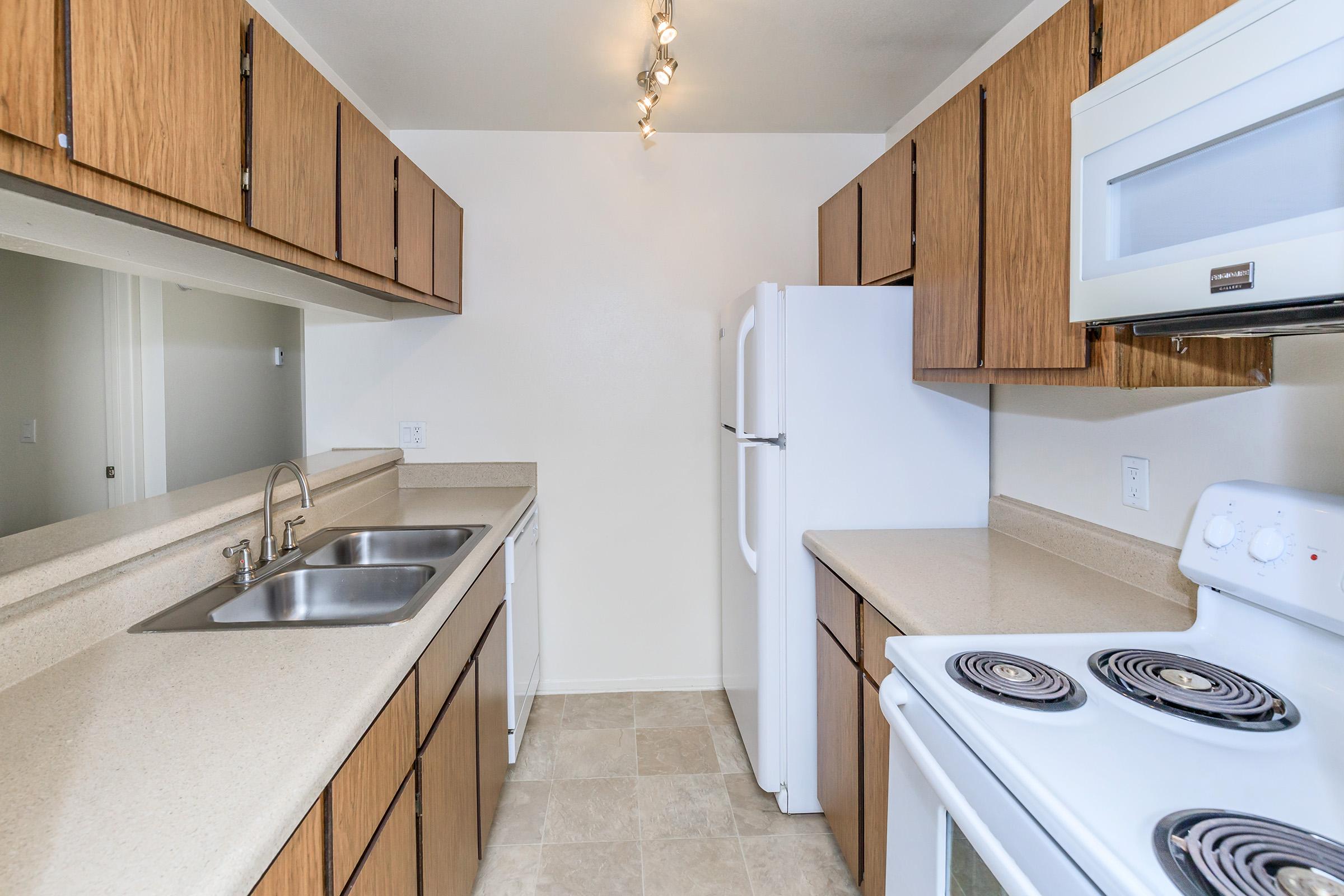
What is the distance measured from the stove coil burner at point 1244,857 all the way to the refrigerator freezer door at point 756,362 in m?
1.51

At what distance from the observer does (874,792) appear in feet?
5.36

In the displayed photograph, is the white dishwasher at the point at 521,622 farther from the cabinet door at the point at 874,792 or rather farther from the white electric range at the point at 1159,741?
the white electric range at the point at 1159,741

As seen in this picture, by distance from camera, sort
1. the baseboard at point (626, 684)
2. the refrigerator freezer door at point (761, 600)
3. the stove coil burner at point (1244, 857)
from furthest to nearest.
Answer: the baseboard at point (626, 684) < the refrigerator freezer door at point (761, 600) < the stove coil burner at point (1244, 857)

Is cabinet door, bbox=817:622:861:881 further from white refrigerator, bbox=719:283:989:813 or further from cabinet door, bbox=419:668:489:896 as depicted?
cabinet door, bbox=419:668:489:896

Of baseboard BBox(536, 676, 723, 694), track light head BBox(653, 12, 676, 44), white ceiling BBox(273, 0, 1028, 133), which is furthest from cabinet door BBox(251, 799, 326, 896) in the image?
baseboard BBox(536, 676, 723, 694)

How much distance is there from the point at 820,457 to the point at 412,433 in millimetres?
1824

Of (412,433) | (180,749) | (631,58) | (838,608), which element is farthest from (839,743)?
(631,58)

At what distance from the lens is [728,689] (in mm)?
2871

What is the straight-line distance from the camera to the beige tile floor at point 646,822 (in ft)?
6.25

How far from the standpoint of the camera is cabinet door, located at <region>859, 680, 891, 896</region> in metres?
1.58

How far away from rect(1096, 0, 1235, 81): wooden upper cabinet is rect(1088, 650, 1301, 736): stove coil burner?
99 cm

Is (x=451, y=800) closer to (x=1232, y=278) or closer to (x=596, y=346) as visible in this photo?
(x=1232, y=278)

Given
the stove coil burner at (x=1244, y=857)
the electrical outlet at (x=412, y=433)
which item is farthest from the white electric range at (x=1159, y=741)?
the electrical outlet at (x=412, y=433)

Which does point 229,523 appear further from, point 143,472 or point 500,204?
point 500,204
